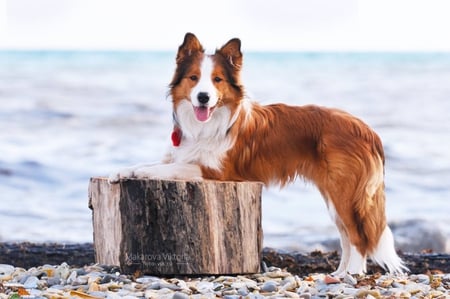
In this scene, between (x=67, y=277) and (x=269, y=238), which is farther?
(x=269, y=238)

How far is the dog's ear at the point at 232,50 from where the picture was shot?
5605 mm

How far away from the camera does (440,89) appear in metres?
19.5

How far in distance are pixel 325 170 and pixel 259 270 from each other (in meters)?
0.87

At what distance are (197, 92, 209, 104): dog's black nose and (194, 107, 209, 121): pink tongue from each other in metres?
0.07

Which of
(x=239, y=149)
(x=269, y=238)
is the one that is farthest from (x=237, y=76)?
(x=269, y=238)

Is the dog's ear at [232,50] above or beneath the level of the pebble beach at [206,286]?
above

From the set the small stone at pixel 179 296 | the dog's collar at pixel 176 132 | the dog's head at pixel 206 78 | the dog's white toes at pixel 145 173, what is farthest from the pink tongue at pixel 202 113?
the small stone at pixel 179 296

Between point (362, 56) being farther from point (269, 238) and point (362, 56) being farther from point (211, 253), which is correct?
point (211, 253)

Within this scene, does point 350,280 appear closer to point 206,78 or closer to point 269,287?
point 269,287

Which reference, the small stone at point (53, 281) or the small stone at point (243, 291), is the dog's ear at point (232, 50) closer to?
the small stone at point (243, 291)

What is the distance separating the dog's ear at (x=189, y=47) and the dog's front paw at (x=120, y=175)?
0.86m

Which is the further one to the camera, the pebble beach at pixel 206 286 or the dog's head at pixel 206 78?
the dog's head at pixel 206 78

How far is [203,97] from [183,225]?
87 centimetres

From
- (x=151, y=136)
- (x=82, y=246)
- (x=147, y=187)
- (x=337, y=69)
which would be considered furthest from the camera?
(x=337, y=69)
